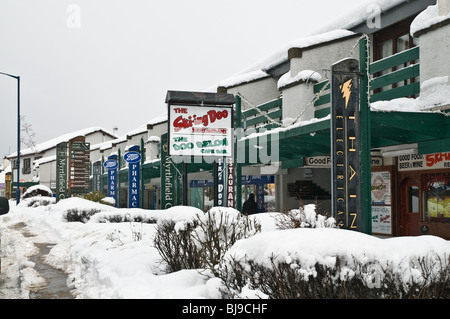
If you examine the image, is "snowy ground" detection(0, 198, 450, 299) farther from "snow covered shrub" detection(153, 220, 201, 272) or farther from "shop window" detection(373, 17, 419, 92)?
"shop window" detection(373, 17, 419, 92)

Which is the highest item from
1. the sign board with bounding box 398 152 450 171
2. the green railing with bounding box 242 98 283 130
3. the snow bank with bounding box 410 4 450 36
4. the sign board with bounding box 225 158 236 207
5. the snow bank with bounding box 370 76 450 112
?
the snow bank with bounding box 410 4 450 36

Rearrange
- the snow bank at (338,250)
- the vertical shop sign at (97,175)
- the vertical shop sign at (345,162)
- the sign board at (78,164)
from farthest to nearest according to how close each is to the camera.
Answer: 1. the vertical shop sign at (97,175)
2. the sign board at (78,164)
3. the vertical shop sign at (345,162)
4. the snow bank at (338,250)

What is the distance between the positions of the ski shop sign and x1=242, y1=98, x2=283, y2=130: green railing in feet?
13.6

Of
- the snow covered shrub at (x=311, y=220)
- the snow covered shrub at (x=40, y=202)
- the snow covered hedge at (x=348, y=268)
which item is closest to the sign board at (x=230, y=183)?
the snow covered shrub at (x=311, y=220)

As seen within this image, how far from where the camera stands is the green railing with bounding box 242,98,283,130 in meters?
17.1

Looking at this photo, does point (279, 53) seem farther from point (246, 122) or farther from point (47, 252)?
point (47, 252)

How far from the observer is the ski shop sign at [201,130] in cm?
1246

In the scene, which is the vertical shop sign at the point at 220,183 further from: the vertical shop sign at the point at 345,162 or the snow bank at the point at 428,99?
the vertical shop sign at the point at 345,162

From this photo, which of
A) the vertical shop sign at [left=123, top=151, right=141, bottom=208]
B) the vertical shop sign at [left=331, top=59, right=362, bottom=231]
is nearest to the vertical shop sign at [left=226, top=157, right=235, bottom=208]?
→ the vertical shop sign at [left=331, top=59, right=362, bottom=231]

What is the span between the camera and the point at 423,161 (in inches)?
522

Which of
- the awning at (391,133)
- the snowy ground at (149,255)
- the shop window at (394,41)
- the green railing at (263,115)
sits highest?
the shop window at (394,41)

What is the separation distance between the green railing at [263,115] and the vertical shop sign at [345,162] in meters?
8.64

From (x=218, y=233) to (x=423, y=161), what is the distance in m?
8.47

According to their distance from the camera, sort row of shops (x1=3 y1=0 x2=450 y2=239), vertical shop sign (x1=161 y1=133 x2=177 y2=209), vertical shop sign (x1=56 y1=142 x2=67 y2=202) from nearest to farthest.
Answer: row of shops (x1=3 y1=0 x2=450 y2=239) → vertical shop sign (x1=161 y1=133 x2=177 y2=209) → vertical shop sign (x1=56 y1=142 x2=67 y2=202)
